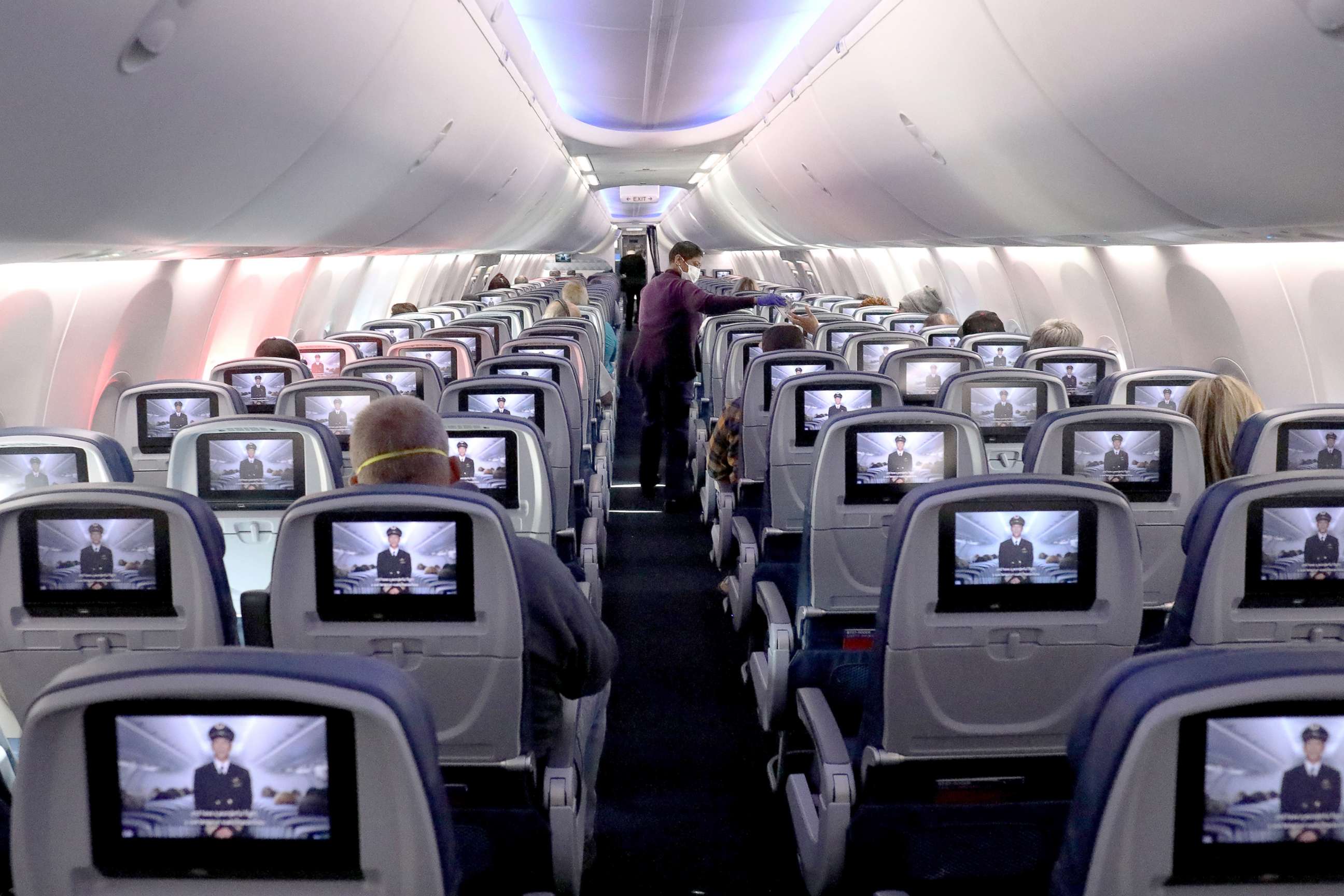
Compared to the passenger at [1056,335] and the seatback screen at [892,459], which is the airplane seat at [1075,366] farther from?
the seatback screen at [892,459]

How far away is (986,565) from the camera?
302 cm

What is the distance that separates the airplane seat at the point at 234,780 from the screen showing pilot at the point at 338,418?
4.43 metres

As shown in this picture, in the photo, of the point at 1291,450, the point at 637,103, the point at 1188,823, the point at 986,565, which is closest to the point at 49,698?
the point at 1188,823

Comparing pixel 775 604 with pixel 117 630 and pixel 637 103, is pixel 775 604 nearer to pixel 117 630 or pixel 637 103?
pixel 117 630

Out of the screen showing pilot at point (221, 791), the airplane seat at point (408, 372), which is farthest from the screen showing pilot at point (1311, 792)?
the airplane seat at point (408, 372)

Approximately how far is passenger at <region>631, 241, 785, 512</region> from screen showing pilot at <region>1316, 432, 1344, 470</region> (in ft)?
17.3

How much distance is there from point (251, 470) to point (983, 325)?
7056 millimetres

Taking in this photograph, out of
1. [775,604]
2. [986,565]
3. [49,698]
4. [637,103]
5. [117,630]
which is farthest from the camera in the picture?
[637,103]

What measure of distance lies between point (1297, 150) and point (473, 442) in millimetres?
3550

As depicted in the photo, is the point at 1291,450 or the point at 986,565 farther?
the point at 1291,450

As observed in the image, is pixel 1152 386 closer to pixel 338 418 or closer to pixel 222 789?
pixel 338 418

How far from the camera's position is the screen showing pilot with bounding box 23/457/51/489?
4410mm

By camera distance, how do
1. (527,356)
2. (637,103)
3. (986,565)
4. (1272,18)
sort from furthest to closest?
(637,103)
(527,356)
(1272,18)
(986,565)

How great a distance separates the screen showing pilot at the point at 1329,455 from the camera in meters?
4.49
